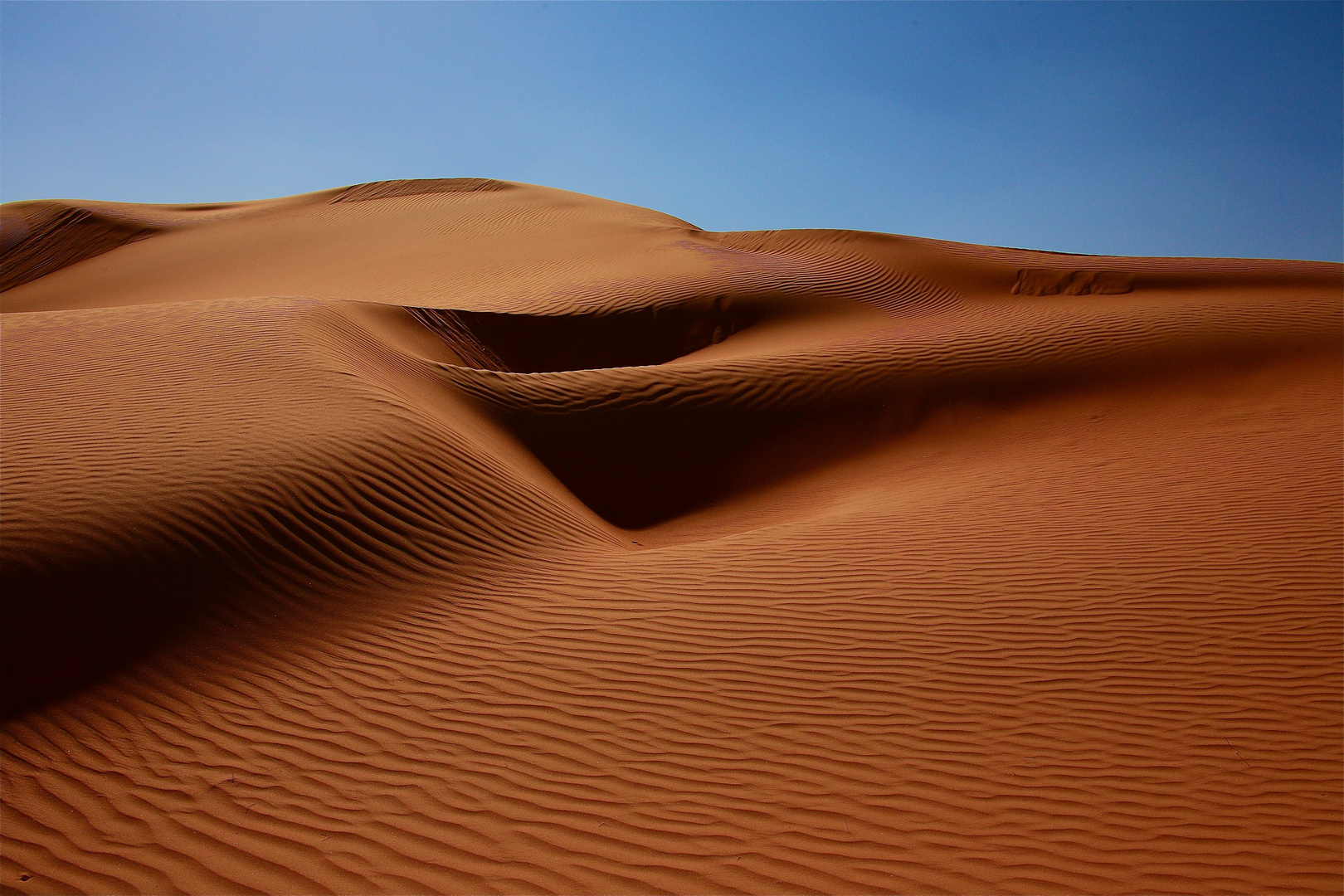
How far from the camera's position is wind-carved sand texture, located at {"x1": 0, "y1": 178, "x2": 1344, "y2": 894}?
143 inches

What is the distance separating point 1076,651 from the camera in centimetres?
500

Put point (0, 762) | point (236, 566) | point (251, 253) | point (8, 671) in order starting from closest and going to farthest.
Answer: point (0, 762) < point (8, 671) < point (236, 566) < point (251, 253)

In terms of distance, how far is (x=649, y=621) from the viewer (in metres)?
5.48

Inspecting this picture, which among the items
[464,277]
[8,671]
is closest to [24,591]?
[8,671]

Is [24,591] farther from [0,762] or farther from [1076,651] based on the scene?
[1076,651]

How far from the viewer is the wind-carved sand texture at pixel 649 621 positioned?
3629mm

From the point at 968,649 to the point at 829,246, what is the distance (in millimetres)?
16719

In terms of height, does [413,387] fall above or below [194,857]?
above

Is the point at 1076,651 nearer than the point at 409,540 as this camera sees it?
Yes

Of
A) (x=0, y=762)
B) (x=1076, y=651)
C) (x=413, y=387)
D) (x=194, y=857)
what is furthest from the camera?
(x=413, y=387)

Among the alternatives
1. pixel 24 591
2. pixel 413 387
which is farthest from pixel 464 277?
pixel 24 591

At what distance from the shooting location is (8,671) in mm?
4430

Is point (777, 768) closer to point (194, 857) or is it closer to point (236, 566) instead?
point (194, 857)

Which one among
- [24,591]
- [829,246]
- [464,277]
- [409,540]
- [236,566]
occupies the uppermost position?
[829,246]
